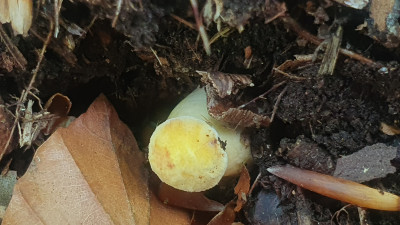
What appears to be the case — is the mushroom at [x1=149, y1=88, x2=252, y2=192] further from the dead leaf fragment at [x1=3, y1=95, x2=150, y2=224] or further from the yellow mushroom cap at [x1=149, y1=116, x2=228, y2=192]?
the dead leaf fragment at [x1=3, y1=95, x2=150, y2=224]

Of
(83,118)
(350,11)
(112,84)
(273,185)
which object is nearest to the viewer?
(350,11)

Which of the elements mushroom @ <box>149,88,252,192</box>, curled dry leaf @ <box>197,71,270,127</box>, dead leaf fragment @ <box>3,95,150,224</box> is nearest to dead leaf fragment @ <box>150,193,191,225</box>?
dead leaf fragment @ <box>3,95,150,224</box>

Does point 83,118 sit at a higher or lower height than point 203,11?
lower

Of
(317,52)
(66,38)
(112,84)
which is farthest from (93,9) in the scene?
(317,52)

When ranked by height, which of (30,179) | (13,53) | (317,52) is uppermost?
(13,53)

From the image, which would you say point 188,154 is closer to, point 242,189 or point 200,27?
point 242,189

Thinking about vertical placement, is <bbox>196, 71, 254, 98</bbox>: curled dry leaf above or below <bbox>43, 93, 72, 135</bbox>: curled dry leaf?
above

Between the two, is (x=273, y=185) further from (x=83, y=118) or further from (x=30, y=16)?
(x=30, y=16)

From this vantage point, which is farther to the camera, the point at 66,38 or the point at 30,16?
the point at 66,38
